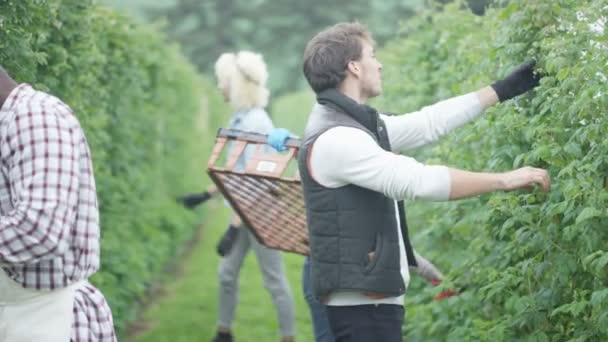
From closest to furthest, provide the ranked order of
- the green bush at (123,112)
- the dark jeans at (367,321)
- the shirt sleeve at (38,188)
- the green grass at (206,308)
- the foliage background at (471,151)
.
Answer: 1. the shirt sleeve at (38,188)
2. the foliage background at (471,151)
3. the dark jeans at (367,321)
4. the green bush at (123,112)
5. the green grass at (206,308)

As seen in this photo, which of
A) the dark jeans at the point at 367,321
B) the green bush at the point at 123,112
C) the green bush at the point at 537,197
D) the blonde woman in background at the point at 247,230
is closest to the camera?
the green bush at the point at 537,197

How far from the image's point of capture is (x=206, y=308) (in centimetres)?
980

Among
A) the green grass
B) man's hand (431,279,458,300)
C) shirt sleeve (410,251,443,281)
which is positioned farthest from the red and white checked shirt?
the green grass

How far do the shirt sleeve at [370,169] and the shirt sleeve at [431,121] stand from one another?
54 cm

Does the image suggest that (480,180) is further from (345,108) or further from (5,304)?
(5,304)

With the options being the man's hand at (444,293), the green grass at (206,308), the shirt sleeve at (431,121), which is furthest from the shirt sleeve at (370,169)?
the green grass at (206,308)

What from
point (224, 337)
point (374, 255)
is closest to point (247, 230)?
point (224, 337)

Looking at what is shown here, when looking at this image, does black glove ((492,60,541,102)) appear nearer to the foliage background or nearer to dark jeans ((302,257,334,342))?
the foliage background

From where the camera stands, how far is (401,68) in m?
9.22

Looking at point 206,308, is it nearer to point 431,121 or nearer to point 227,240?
point 227,240

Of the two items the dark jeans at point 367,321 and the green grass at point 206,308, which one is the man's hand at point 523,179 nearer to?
the dark jeans at point 367,321

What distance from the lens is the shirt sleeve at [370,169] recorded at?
4.12 m

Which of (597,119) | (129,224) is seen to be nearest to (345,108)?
(597,119)

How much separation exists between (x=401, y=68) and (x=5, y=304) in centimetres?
595
